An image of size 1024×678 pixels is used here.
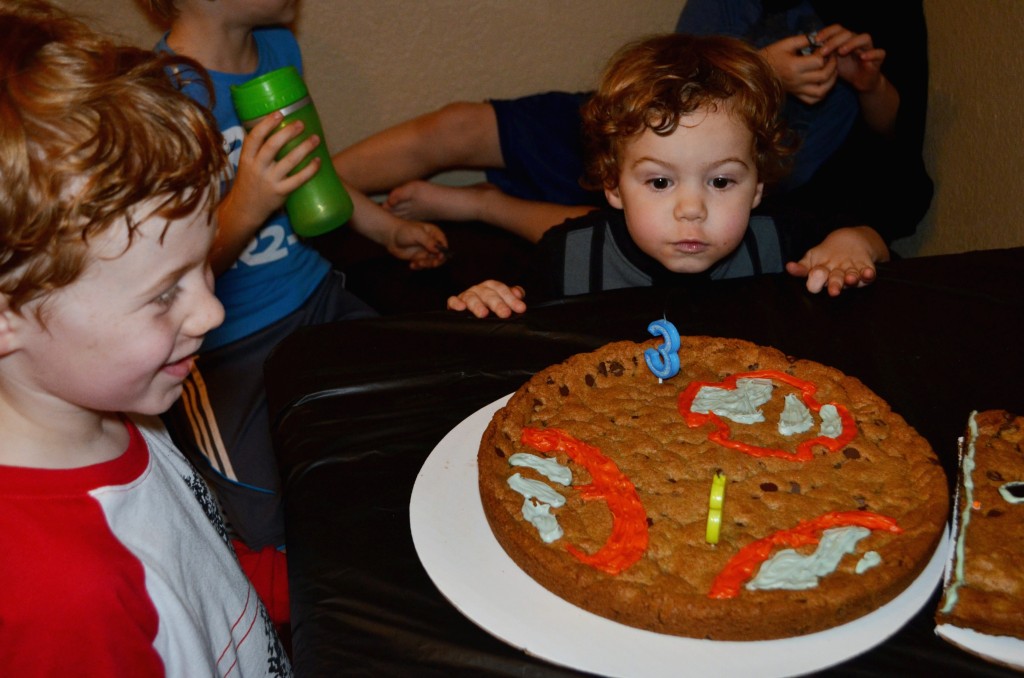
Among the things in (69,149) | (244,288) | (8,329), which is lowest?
A: (244,288)

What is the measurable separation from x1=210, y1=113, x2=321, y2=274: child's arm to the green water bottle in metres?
0.02

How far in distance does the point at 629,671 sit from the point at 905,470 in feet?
1.24

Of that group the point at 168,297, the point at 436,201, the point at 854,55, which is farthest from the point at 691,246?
the point at 436,201

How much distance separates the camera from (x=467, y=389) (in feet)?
3.51

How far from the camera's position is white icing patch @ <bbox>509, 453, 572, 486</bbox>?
885mm

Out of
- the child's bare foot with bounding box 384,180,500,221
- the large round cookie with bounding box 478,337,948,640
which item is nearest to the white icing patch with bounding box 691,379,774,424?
the large round cookie with bounding box 478,337,948,640

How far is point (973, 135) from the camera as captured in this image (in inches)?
97.7

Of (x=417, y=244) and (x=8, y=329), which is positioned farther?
(x=417, y=244)

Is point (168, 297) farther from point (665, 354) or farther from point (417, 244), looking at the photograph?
point (417, 244)

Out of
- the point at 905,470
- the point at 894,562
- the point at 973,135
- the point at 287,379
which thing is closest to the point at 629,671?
the point at 894,562

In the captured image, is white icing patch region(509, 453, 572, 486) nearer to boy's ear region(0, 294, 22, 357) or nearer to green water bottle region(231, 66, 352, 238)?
boy's ear region(0, 294, 22, 357)

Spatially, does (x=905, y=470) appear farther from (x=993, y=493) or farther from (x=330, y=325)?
(x=330, y=325)

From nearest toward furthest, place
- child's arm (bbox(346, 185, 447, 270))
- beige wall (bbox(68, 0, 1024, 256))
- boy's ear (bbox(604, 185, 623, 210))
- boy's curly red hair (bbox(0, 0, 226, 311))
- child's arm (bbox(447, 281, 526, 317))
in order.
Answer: boy's curly red hair (bbox(0, 0, 226, 311)) < child's arm (bbox(447, 281, 526, 317)) < boy's ear (bbox(604, 185, 623, 210)) < child's arm (bbox(346, 185, 447, 270)) < beige wall (bbox(68, 0, 1024, 256))

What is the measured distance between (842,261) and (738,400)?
1.46 feet
